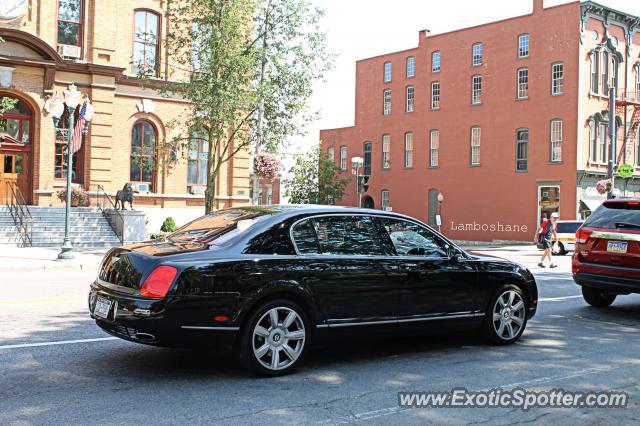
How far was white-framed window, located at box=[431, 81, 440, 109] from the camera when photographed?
4616cm

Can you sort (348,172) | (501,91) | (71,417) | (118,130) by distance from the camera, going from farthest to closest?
(348,172), (501,91), (118,130), (71,417)

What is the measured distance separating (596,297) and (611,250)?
137 cm

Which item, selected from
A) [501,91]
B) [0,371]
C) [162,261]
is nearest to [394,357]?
[162,261]

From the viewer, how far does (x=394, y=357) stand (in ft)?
22.0

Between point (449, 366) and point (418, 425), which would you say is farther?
point (449, 366)

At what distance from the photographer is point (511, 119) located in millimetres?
41062

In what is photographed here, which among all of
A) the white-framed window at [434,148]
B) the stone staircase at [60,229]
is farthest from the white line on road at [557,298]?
the white-framed window at [434,148]

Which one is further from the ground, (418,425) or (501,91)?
(501,91)

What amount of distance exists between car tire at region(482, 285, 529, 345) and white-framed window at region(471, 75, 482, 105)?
3757 centimetres

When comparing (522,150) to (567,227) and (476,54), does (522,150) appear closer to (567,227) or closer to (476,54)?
(476,54)

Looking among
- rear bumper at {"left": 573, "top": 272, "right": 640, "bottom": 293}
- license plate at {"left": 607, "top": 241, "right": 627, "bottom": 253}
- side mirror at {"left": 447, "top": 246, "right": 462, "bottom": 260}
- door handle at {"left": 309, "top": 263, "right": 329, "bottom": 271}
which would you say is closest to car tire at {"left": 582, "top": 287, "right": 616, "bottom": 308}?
rear bumper at {"left": 573, "top": 272, "right": 640, "bottom": 293}

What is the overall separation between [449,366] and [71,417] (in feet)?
11.7

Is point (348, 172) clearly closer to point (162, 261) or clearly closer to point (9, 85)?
point (9, 85)

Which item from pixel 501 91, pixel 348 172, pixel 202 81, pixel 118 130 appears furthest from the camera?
pixel 348 172
